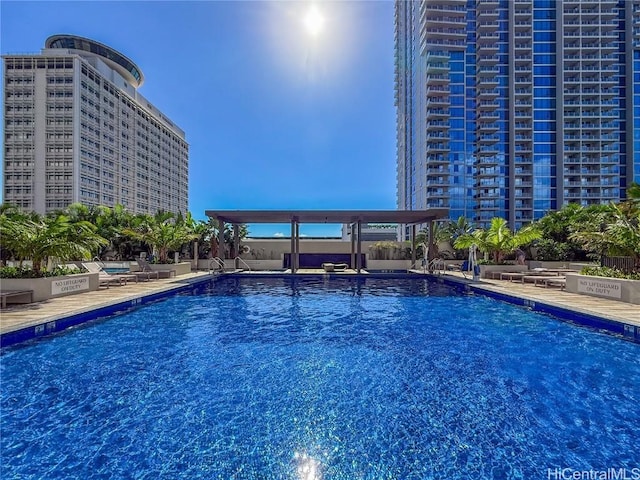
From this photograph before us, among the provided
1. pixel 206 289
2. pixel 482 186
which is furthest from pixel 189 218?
pixel 482 186

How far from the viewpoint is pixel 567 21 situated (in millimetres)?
55531

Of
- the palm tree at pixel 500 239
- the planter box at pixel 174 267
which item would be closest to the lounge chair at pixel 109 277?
the planter box at pixel 174 267

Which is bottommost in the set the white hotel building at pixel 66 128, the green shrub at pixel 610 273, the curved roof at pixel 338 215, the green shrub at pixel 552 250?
the green shrub at pixel 610 273

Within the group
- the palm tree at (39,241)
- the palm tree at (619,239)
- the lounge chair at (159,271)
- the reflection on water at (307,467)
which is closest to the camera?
the reflection on water at (307,467)

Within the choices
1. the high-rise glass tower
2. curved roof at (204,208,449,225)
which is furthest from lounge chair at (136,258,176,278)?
the high-rise glass tower

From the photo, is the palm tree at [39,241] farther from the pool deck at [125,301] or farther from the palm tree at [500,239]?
the palm tree at [500,239]

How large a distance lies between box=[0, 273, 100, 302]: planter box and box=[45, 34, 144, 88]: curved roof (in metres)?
72.4

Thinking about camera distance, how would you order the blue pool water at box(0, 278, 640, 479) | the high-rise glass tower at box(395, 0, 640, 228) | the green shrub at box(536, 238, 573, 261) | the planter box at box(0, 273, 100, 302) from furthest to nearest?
the high-rise glass tower at box(395, 0, 640, 228) → the green shrub at box(536, 238, 573, 261) → the planter box at box(0, 273, 100, 302) → the blue pool water at box(0, 278, 640, 479)

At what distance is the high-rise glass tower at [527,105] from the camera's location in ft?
176

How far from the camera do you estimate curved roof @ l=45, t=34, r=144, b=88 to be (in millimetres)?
60031

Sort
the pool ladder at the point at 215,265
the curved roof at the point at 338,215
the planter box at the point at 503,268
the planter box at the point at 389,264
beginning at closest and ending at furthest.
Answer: the planter box at the point at 503,268 → the curved roof at the point at 338,215 → the pool ladder at the point at 215,265 → the planter box at the point at 389,264

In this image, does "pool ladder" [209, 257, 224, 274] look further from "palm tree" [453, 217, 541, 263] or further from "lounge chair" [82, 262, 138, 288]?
"palm tree" [453, 217, 541, 263]

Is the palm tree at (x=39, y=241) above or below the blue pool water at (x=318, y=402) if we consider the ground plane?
above

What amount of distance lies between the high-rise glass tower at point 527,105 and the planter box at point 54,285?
51.0 m
